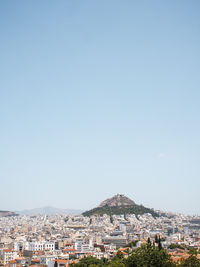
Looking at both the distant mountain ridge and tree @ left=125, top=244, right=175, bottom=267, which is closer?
tree @ left=125, top=244, right=175, bottom=267

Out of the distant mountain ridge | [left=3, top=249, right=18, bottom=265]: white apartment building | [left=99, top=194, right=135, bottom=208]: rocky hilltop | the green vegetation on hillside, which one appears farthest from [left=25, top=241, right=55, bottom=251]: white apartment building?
[left=99, top=194, right=135, bottom=208]: rocky hilltop

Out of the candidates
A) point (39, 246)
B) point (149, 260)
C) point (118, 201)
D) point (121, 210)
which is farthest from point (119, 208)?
point (149, 260)

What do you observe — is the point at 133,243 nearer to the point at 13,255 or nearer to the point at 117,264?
the point at 13,255

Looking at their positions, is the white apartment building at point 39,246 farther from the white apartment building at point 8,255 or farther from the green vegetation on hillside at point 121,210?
the green vegetation on hillside at point 121,210

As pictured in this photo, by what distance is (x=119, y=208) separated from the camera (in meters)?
123

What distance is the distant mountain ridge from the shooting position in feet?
391

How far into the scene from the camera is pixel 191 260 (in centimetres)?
2759

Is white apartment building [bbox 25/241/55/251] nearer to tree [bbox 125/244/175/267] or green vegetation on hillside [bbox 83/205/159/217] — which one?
tree [bbox 125/244/175/267]

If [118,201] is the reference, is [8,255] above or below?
below

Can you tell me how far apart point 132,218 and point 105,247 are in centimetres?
5428

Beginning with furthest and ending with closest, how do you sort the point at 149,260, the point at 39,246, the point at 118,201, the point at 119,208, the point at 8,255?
the point at 118,201 → the point at 119,208 → the point at 39,246 → the point at 8,255 → the point at 149,260

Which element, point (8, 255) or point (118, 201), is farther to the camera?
point (118, 201)

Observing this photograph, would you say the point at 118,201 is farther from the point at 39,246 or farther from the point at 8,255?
the point at 8,255

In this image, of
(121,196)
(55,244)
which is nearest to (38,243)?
(55,244)
